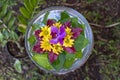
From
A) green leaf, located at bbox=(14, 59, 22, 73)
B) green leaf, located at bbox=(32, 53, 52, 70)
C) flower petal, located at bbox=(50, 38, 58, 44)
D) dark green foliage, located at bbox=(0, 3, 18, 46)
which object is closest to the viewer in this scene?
flower petal, located at bbox=(50, 38, 58, 44)

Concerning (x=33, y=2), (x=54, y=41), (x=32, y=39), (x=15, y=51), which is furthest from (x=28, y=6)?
(x=15, y=51)

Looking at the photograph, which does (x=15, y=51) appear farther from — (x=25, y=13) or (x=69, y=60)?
(x=69, y=60)

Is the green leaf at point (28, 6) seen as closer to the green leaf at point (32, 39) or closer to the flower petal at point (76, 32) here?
the green leaf at point (32, 39)

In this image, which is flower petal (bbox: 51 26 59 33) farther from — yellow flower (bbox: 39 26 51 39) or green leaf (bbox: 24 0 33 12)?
green leaf (bbox: 24 0 33 12)

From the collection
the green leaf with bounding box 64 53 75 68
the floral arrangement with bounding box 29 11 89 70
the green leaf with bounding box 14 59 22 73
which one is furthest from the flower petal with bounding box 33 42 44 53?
the green leaf with bounding box 14 59 22 73

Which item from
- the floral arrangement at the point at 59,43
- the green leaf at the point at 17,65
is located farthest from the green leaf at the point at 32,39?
the green leaf at the point at 17,65

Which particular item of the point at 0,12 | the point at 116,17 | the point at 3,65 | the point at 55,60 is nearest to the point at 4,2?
the point at 0,12
